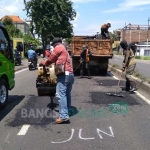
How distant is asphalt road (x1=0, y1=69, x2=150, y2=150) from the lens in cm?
493

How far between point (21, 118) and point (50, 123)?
836mm

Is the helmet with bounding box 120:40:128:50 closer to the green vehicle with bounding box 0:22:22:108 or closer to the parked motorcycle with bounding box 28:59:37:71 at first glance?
the green vehicle with bounding box 0:22:22:108

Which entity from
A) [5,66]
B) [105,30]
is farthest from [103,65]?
[5,66]

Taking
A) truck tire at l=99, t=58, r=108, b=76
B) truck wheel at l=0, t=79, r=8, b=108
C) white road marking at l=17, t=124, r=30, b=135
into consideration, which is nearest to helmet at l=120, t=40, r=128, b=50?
truck wheel at l=0, t=79, r=8, b=108

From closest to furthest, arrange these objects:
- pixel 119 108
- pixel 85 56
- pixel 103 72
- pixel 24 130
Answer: pixel 24 130 < pixel 119 108 < pixel 85 56 < pixel 103 72

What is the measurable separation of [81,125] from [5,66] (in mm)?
2976

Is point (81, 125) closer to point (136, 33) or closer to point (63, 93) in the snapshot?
point (63, 93)

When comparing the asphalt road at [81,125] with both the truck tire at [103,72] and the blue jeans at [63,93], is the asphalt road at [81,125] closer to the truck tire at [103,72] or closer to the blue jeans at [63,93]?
the blue jeans at [63,93]

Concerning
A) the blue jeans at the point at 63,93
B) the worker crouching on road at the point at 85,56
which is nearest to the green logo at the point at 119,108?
the blue jeans at the point at 63,93

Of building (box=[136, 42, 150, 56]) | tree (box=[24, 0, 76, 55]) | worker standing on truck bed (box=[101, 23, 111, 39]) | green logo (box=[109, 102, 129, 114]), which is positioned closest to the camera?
green logo (box=[109, 102, 129, 114])

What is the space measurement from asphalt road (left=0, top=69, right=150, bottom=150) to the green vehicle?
395 millimetres

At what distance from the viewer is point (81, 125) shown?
19.8 feet

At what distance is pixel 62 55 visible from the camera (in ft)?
20.1

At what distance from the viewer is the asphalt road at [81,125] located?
4926mm
